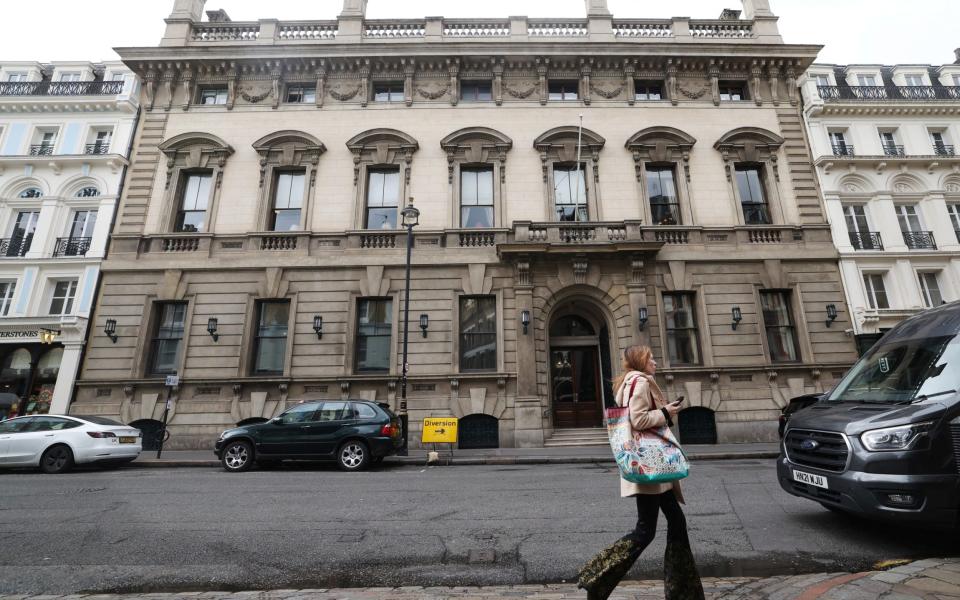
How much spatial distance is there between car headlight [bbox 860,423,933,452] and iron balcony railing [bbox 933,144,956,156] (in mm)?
21497

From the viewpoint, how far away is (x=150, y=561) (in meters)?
4.48

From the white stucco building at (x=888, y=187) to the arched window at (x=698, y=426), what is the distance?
6.27 meters

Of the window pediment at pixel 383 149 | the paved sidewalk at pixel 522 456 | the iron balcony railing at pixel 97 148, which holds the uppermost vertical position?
the iron balcony railing at pixel 97 148

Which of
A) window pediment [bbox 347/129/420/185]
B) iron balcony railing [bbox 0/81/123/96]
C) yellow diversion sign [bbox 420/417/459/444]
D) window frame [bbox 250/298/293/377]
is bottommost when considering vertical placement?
yellow diversion sign [bbox 420/417/459/444]

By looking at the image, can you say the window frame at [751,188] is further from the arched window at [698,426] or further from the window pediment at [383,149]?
the window pediment at [383,149]

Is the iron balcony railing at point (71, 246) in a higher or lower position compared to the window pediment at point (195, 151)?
lower

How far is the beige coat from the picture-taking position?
10.3 feet

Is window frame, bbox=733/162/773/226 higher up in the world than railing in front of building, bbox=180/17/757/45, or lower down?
lower down

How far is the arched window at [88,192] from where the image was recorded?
693 inches

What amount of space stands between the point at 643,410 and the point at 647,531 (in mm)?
859

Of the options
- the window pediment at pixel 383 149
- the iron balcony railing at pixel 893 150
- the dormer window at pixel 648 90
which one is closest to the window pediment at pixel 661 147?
the dormer window at pixel 648 90

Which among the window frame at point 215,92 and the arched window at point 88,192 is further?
the window frame at point 215,92

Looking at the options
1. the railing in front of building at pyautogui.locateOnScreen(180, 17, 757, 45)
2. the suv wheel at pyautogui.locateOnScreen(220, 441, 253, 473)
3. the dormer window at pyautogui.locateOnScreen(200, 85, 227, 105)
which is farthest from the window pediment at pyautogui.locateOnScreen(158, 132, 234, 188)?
the suv wheel at pyautogui.locateOnScreen(220, 441, 253, 473)

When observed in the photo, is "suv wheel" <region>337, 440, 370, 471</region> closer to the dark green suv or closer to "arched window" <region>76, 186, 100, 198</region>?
the dark green suv
